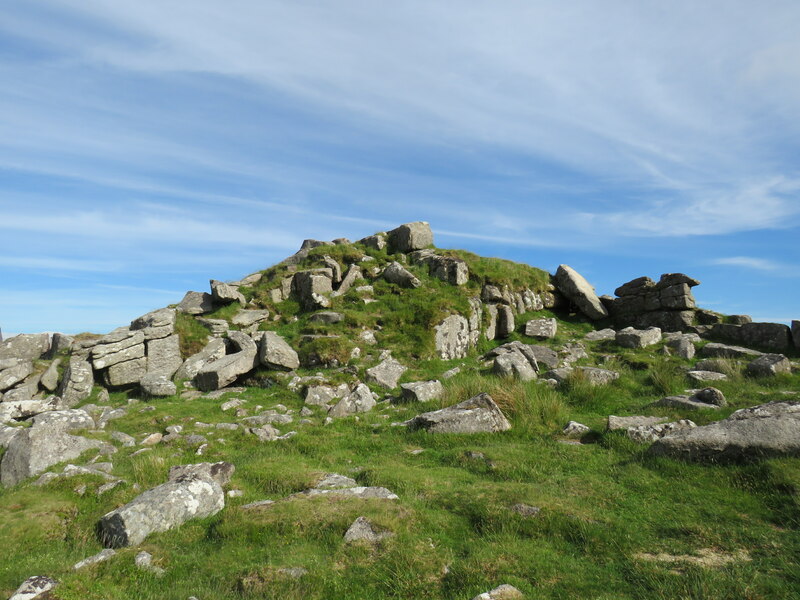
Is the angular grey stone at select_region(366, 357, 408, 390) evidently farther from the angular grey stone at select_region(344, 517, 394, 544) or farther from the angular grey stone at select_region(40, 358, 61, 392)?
the angular grey stone at select_region(40, 358, 61, 392)

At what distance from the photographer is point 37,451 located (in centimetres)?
1268

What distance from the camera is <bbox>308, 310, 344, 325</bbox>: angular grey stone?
26.6 m

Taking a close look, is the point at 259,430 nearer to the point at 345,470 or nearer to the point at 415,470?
the point at 345,470

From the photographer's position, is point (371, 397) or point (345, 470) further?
point (371, 397)

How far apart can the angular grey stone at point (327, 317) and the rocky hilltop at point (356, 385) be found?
0.10 metres

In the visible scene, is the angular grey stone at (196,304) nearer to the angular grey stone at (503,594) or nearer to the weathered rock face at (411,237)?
the weathered rock face at (411,237)

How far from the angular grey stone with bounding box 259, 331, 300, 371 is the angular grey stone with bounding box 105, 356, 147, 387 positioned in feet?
18.3

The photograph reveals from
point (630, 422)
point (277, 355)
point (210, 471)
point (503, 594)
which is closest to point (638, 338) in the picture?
point (630, 422)

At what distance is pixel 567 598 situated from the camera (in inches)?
259

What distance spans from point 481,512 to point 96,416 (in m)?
15.9

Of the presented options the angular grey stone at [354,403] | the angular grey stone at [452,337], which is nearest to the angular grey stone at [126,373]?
the angular grey stone at [354,403]

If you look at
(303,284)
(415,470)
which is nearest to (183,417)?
(415,470)

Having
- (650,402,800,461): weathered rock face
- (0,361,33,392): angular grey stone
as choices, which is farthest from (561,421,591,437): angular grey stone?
(0,361,33,392): angular grey stone

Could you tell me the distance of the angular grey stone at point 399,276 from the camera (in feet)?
99.6
